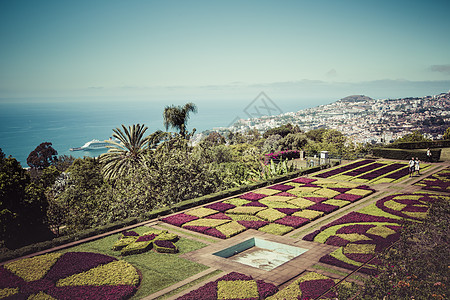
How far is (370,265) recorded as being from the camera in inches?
459

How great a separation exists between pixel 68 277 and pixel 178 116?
23310 millimetres

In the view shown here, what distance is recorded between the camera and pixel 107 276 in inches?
468

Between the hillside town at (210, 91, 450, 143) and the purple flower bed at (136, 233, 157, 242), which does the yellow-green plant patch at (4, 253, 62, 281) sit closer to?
the purple flower bed at (136, 233, 157, 242)

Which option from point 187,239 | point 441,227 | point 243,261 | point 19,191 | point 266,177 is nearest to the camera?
point 441,227

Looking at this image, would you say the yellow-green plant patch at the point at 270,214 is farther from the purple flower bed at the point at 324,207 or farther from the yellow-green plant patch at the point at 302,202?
the purple flower bed at the point at 324,207

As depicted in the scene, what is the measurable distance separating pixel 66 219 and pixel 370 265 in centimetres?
1806

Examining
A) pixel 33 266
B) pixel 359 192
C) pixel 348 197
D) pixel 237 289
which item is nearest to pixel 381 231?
pixel 348 197

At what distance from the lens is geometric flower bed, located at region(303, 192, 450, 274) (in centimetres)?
1298

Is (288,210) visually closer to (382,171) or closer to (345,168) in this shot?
(382,171)

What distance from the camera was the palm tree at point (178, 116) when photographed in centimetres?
3309

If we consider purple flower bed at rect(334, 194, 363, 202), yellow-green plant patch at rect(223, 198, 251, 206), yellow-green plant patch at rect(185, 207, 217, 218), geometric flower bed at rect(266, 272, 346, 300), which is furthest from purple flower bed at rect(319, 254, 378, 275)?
purple flower bed at rect(334, 194, 363, 202)

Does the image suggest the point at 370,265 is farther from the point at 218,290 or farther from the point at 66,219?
the point at 66,219

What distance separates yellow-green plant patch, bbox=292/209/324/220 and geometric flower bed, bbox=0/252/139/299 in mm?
10516

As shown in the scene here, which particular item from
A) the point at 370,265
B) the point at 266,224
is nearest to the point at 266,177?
the point at 266,224
